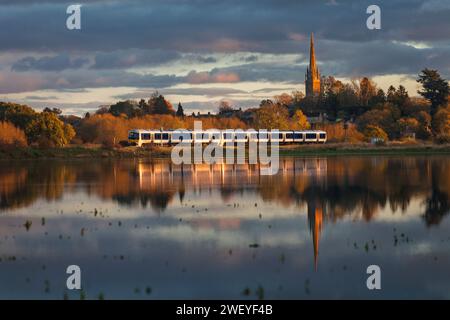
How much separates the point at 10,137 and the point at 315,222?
7207 centimetres

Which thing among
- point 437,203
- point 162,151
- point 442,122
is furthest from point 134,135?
point 437,203

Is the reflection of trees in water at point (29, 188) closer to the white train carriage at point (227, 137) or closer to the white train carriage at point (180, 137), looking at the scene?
the white train carriage at point (180, 137)

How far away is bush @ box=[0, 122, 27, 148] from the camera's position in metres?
88.3

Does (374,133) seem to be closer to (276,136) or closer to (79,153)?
(276,136)

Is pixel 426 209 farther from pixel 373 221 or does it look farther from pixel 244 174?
pixel 244 174

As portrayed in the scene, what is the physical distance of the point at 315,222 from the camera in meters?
25.2

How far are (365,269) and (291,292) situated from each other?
2.90m

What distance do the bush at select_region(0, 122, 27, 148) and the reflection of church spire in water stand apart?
6582 cm

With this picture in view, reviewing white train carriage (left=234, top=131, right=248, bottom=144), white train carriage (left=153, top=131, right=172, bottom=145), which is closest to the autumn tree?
white train carriage (left=234, top=131, right=248, bottom=144)

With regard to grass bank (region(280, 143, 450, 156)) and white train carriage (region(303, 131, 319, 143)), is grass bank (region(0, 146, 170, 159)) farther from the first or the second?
white train carriage (region(303, 131, 319, 143))

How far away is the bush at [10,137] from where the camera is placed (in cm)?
8831

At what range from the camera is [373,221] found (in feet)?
83.6

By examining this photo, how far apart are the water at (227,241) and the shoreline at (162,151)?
5033 centimetres
